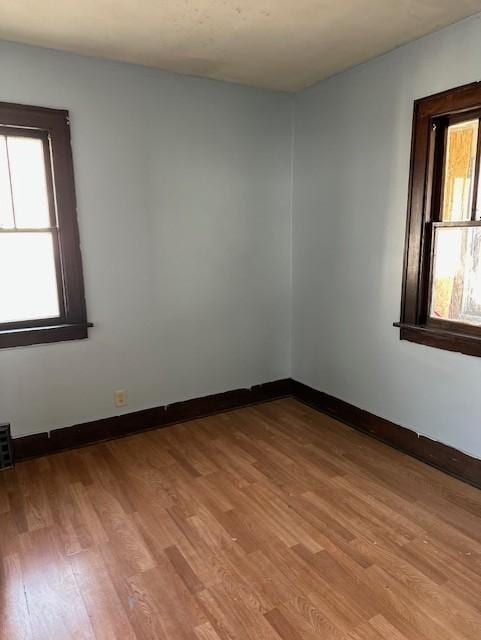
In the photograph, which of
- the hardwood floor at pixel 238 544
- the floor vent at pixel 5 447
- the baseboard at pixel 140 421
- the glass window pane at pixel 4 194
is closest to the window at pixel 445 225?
the hardwood floor at pixel 238 544

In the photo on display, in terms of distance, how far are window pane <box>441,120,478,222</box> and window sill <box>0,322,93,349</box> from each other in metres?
2.40

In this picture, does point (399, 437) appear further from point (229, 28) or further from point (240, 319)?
point (229, 28)

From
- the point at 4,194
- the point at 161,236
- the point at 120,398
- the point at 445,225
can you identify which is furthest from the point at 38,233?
the point at 445,225

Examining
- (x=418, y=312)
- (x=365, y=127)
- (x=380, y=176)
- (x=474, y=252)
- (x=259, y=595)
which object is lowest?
(x=259, y=595)

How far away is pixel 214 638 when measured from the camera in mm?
1634

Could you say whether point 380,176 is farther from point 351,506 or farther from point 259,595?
point 259,595

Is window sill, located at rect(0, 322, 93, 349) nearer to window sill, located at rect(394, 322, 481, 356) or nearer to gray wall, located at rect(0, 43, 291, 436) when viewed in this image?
gray wall, located at rect(0, 43, 291, 436)

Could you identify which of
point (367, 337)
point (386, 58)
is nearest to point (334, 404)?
point (367, 337)

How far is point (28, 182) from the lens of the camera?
2816 mm

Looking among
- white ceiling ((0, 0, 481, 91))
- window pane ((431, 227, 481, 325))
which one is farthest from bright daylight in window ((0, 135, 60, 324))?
window pane ((431, 227, 481, 325))

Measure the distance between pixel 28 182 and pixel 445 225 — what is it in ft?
8.37

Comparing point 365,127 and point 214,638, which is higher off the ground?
point 365,127

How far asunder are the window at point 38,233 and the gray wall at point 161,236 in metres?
0.09

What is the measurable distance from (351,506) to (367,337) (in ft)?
4.04
